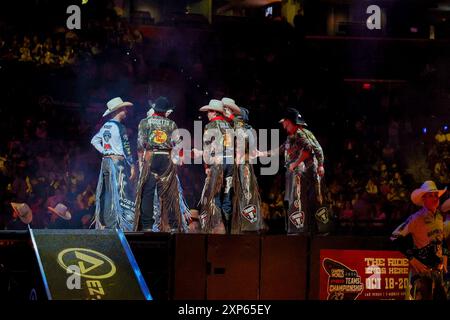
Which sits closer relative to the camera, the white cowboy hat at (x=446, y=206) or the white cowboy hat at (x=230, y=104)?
the white cowboy hat at (x=446, y=206)

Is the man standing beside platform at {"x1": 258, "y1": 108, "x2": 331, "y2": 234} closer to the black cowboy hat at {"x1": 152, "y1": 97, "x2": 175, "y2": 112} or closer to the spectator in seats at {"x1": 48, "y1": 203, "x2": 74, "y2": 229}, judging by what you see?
the black cowboy hat at {"x1": 152, "y1": 97, "x2": 175, "y2": 112}

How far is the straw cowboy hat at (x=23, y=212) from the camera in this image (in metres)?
13.3

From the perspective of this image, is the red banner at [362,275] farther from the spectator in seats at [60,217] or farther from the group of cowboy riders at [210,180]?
the spectator in seats at [60,217]

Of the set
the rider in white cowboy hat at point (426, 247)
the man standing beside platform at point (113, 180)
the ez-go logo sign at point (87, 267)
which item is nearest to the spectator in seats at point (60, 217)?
the man standing beside platform at point (113, 180)

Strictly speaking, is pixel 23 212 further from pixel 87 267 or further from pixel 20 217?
pixel 87 267

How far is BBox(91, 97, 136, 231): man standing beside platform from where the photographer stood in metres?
12.4

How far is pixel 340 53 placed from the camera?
21.4 metres

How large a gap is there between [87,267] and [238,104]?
32.4 ft

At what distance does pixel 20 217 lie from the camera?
13344 millimetres

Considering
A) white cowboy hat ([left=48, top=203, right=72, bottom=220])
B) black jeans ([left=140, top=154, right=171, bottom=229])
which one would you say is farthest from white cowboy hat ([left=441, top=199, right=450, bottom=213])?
white cowboy hat ([left=48, top=203, right=72, bottom=220])

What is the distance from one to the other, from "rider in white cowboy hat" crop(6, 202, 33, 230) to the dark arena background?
5 centimetres

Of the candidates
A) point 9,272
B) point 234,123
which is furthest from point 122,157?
point 9,272

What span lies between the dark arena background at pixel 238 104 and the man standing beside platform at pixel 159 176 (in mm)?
1184
